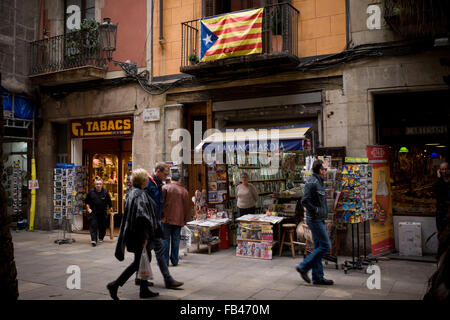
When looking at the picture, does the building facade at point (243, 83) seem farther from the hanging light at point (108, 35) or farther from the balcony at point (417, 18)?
the hanging light at point (108, 35)

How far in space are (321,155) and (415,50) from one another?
115 inches

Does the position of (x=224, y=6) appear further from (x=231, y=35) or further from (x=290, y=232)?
(x=290, y=232)

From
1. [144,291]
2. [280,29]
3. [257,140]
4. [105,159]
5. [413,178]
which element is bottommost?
[144,291]

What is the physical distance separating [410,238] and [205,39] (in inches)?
262

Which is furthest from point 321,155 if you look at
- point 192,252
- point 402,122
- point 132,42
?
point 132,42

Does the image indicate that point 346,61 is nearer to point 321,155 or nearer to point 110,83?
point 321,155

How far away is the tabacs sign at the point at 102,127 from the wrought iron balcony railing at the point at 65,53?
1.76 m

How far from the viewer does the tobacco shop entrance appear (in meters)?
13.1

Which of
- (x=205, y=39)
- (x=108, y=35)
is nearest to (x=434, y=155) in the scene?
(x=205, y=39)

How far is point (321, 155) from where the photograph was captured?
343 inches

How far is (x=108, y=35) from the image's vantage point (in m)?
11.6

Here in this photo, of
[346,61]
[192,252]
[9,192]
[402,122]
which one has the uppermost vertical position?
[346,61]

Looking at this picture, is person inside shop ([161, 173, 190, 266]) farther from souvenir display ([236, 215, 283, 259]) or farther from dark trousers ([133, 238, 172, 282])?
souvenir display ([236, 215, 283, 259])

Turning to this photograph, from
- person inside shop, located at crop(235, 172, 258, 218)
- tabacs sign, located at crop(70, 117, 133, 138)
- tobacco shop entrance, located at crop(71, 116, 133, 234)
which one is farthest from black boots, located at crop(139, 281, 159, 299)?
tobacco shop entrance, located at crop(71, 116, 133, 234)
